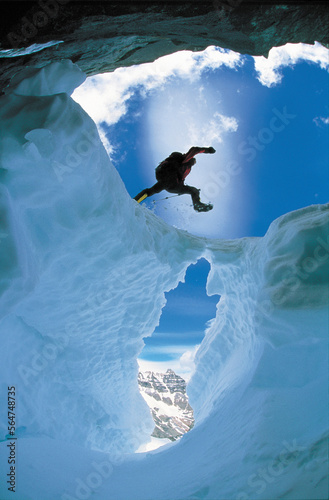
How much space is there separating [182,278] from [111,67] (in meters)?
4.12

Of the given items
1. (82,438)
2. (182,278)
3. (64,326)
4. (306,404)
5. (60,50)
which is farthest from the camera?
(182,278)

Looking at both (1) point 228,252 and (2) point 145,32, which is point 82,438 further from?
(2) point 145,32

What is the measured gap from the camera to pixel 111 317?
15.8 ft

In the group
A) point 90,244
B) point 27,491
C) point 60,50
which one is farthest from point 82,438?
point 60,50

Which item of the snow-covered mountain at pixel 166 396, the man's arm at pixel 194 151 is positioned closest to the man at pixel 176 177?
the man's arm at pixel 194 151

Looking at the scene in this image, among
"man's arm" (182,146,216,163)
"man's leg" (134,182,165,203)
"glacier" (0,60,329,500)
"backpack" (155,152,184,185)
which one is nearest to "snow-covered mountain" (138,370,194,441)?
"glacier" (0,60,329,500)

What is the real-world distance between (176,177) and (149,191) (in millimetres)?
731

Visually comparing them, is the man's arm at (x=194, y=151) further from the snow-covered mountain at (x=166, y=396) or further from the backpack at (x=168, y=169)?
the snow-covered mountain at (x=166, y=396)

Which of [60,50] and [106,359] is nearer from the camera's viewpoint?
[60,50]

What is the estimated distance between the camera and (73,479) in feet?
11.0

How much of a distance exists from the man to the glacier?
1.62 metres

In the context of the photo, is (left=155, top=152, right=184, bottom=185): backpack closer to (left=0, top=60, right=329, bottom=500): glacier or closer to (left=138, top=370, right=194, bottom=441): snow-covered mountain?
(left=0, top=60, right=329, bottom=500): glacier

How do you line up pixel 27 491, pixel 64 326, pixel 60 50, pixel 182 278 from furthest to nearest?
pixel 182 278 → pixel 64 326 → pixel 60 50 → pixel 27 491

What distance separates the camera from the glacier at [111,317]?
228cm
